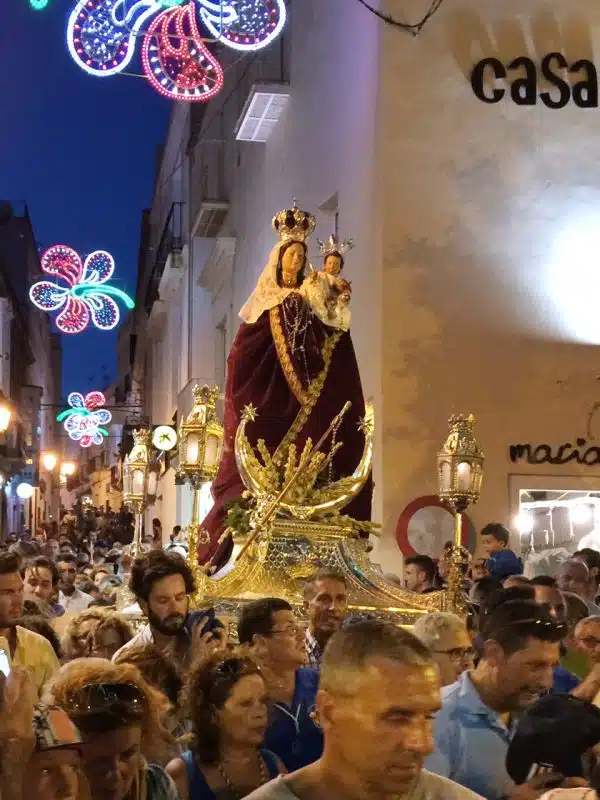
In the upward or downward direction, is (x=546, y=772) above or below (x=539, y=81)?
below

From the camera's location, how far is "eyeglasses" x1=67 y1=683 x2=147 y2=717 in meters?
3.20

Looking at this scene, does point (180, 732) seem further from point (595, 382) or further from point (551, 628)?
point (595, 382)

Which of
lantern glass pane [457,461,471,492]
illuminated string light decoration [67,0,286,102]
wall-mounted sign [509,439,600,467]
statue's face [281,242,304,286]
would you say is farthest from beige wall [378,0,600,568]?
lantern glass pane [457,461,471,492]

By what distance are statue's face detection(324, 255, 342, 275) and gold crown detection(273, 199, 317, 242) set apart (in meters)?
0.25

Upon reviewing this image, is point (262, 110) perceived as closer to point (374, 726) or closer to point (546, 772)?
point (546, 772)

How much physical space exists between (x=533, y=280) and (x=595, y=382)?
1.37 metres

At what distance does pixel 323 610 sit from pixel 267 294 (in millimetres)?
3606

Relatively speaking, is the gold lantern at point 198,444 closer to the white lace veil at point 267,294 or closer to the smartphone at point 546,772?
the white lace veil at point 267,294

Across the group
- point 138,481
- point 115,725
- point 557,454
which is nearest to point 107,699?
point 115,725

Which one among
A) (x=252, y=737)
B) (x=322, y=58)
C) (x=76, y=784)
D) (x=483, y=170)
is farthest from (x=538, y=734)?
(x=322, y=58)

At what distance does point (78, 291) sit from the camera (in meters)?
27.1

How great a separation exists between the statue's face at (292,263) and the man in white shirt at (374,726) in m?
6.55

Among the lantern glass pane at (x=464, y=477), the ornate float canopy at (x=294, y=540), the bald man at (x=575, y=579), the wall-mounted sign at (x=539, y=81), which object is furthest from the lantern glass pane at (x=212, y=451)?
the wall-mounted sign at (x=539, y=81)

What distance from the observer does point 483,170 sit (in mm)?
14555
